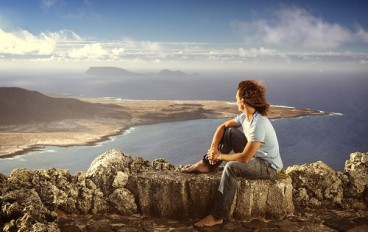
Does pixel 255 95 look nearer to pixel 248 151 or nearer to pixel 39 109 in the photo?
pixel 248 151

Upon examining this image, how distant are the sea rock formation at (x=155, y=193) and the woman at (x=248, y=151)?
32 cm

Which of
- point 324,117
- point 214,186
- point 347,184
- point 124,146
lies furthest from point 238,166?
point 324,117

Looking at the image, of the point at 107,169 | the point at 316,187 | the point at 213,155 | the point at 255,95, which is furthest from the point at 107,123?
the point at 255,95

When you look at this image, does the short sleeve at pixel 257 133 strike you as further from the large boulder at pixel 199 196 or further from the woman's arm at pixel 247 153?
the large boulder at pixel 199 196

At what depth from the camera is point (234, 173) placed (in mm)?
5129

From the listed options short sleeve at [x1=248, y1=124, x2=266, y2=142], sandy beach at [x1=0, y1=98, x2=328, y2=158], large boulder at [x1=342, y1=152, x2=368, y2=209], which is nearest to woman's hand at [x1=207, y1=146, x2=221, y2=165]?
short sleeve at [x1=248, y1=124, x2=266, y2=142]

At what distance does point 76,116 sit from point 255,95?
10371cm

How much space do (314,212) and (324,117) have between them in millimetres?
114786

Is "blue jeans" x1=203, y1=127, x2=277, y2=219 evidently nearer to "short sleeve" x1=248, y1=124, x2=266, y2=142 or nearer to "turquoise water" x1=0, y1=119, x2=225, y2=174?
"short sleeve" x1=248, y1=124, x2=266, y2=142

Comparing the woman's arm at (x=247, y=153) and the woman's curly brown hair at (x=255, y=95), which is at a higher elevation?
the woman's curly brown hair at (x=255, y=95)

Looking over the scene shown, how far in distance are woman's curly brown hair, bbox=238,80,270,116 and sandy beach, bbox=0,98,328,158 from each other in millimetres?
74207

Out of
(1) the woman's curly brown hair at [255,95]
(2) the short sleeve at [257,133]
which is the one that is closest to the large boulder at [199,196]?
(2) the short sleeve at [257,133]

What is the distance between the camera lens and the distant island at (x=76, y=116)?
264ft

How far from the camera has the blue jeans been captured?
505 centimetres
